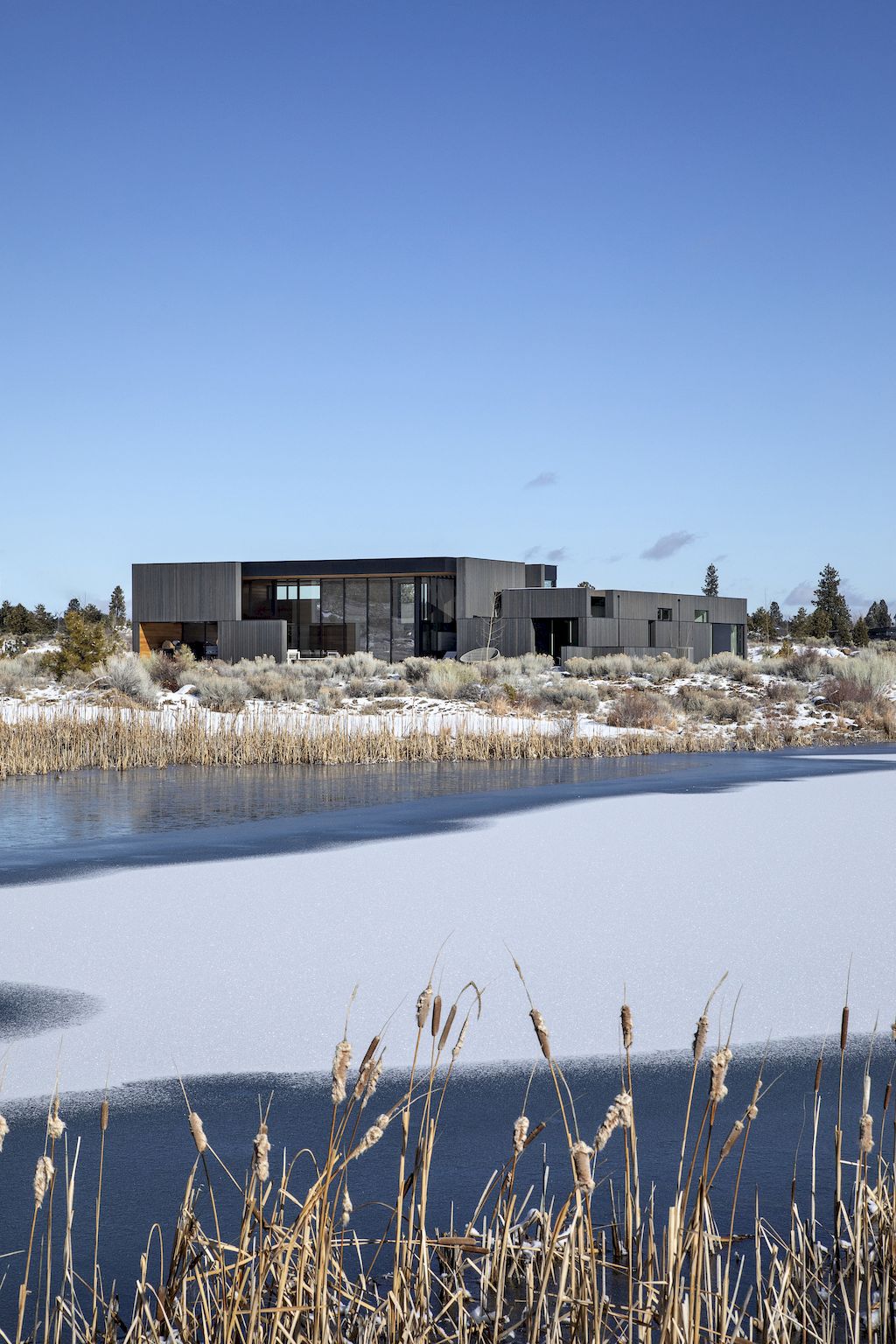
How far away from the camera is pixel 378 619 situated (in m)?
37.3

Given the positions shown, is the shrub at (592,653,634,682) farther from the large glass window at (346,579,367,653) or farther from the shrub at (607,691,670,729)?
the large glass window at (346,579,367,653)

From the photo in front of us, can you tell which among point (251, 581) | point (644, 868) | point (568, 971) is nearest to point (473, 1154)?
point (568, 971)

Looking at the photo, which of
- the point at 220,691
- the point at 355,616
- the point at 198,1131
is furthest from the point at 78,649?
the point at 198,1131

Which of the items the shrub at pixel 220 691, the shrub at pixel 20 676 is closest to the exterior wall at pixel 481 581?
the shrub at pixel 220 691

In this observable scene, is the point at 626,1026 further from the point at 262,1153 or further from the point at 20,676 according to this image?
the point at 20,676

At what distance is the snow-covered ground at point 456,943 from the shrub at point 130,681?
1646 centimetres

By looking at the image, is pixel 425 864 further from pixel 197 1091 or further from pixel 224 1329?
pixel 224 1329

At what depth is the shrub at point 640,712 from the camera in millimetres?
22312

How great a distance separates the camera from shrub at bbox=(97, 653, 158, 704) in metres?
24.0

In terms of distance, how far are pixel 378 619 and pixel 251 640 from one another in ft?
13.6

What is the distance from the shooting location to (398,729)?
20.2 meters

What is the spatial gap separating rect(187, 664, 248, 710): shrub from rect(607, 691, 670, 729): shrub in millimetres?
7372

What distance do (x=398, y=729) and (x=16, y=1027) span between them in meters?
15.8

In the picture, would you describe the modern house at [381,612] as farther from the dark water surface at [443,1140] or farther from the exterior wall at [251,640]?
the dark water surface at [443,1140]
